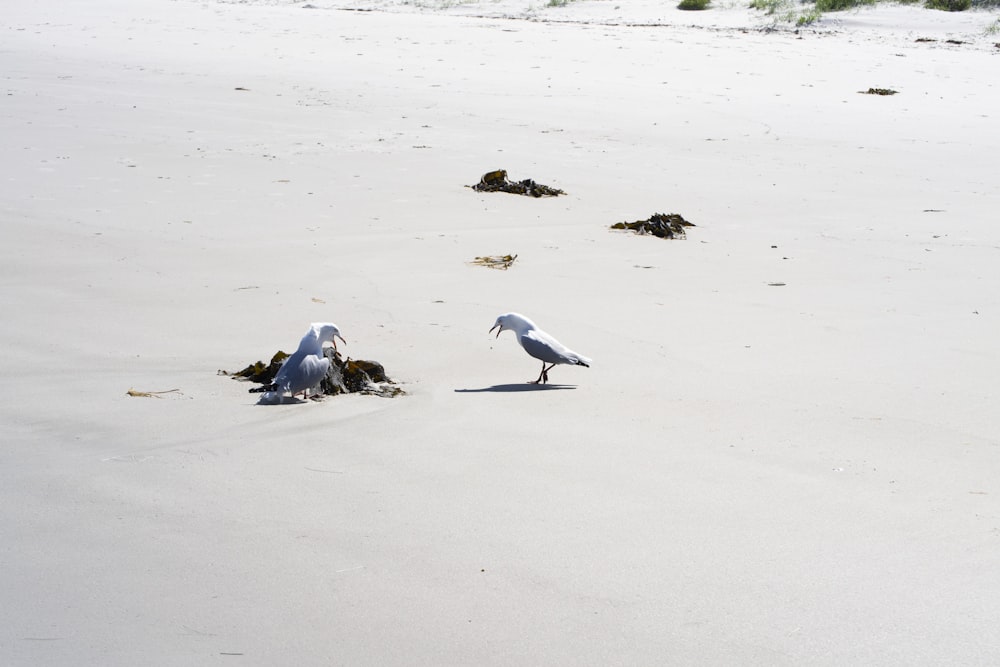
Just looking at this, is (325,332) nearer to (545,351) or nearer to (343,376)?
(343,376)

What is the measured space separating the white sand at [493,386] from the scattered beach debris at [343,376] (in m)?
0.12

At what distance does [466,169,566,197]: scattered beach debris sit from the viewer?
863 cm

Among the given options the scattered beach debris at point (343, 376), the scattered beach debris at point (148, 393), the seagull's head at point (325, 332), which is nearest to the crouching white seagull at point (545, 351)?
the scattered beach debris at point (343, 376)

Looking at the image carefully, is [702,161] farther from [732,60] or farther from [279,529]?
[279,529]

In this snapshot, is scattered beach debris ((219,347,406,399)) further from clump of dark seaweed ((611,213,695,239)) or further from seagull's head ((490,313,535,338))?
clump of dark seaweed ((611,213,695,239))

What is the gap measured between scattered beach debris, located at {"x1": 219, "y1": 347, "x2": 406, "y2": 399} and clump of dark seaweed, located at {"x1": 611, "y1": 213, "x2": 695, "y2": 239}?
3.60m

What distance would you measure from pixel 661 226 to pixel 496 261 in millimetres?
1464

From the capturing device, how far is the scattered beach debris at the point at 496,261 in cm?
662

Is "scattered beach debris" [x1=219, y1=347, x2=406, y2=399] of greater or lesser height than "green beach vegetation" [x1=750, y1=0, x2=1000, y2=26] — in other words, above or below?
below

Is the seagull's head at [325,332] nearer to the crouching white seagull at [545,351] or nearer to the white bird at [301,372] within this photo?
the white bird at [301,372]

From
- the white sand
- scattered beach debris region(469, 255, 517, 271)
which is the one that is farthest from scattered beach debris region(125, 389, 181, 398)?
scattered beach debris region(469, 255, 517, 271)

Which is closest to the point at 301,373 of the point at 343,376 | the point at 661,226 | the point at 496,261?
the point at 343,376

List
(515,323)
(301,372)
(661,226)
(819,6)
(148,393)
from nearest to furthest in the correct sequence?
(301,372), (148,393), (515,323), (661,226), (819,6)

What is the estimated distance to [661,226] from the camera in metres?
7.57
